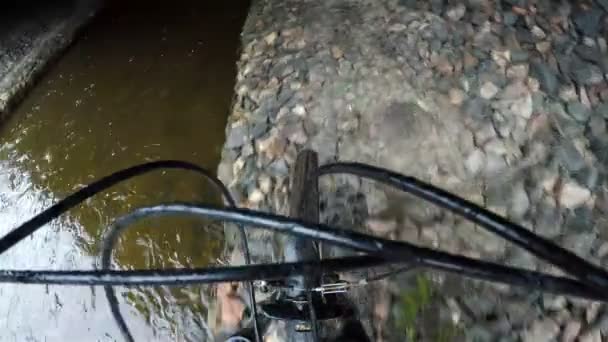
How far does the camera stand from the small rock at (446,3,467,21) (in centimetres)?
106

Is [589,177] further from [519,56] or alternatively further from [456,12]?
[456,12]

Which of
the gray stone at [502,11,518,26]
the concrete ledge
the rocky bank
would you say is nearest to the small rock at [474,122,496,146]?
the rocky bank

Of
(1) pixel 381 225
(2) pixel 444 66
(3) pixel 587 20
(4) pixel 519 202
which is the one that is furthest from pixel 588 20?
(1) pixel 381 225

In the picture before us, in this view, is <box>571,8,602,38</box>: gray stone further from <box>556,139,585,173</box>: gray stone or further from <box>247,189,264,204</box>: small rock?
<box>247,189,264,204</box>: small rock

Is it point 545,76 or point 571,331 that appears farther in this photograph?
point 545,76

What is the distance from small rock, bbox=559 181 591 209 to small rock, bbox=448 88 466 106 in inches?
7.4

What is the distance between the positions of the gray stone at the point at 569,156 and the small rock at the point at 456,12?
0.29m

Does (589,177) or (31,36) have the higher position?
(31,36)

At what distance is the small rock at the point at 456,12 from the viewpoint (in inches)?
41.7

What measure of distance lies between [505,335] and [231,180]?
425mm

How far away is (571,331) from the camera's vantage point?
74 cm

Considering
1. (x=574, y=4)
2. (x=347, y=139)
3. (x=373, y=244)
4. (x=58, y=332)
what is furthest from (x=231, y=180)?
(x=373, y=244)

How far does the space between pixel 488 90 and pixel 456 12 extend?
7.4 inches

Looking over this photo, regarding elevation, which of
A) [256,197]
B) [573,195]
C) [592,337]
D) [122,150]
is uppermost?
[122,150]
